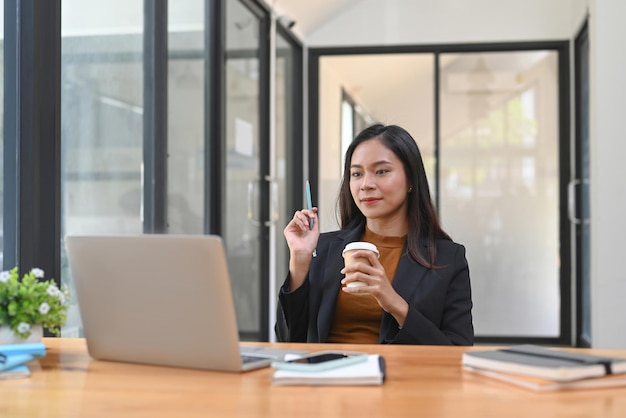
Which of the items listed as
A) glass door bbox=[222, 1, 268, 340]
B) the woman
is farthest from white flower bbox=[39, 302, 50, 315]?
glass door bbox=[222, 1, 268, 340]

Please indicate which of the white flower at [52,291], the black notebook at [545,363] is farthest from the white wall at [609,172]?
the white flower at [52,291]

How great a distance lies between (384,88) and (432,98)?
1.27ft

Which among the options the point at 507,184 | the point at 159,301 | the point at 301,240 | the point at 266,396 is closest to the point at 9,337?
the point at 159,301

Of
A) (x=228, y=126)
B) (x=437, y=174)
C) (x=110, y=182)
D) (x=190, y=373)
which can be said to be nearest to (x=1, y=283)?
(x=190, y=373)

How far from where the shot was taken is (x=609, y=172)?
4.54 m

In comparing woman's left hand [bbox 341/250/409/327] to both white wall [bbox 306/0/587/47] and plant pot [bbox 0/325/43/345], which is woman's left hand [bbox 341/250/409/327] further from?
white wall [bbox 306/0/587/47]

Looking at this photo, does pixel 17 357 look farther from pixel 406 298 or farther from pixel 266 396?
pixel 406 298

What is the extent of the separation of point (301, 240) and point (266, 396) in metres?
0.96

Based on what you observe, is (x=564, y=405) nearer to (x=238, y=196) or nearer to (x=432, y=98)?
(x=238, y=196)

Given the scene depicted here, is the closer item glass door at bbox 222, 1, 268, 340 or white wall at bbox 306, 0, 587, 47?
glass door at bbox 222, 1, 268, 340

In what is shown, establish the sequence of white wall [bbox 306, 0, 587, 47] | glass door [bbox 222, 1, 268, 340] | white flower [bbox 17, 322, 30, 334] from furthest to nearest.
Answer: white wall [bbox 306, 0, 587, 47], glass door [bbox 222, 1, 268, 340], white flower [bbox 17, 322, 30, 334]

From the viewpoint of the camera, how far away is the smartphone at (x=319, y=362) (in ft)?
4.65

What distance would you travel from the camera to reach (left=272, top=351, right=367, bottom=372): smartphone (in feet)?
4.65

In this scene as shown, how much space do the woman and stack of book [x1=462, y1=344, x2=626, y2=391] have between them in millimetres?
570
